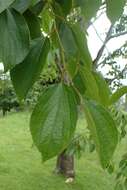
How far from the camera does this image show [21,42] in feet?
1.32

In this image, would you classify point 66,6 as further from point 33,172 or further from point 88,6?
point 33,172

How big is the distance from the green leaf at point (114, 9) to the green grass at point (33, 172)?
3497 mm

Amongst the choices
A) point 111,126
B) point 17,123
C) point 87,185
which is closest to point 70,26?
point 111,126

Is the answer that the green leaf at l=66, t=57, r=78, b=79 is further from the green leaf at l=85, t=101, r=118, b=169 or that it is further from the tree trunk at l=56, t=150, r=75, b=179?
the tree trunk at l=56, t=150, r=75, b=179

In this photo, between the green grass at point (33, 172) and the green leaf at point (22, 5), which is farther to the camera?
the green grass at point (33, 172)

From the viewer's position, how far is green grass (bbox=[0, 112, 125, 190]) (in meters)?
4.25

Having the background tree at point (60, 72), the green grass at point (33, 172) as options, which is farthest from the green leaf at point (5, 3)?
the green grass at point (33, 172)

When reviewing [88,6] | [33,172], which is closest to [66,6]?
[88,6]

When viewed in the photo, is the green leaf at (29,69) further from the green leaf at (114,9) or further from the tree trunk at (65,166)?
the tree trunk at (65,166)

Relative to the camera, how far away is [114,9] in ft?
1.65

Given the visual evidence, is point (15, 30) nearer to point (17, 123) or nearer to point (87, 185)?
point (87, 185)

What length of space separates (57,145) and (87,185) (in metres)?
4.17

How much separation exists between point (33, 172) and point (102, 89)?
4.19 meters

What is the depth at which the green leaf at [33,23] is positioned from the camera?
46cm
